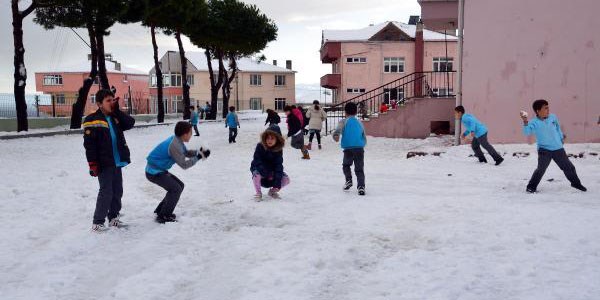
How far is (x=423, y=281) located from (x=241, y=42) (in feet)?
140

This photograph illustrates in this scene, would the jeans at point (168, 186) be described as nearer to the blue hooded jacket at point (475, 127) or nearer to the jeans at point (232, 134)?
the blue hooded jacket at point (475, 127)

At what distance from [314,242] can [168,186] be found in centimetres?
199

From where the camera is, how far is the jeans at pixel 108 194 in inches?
227

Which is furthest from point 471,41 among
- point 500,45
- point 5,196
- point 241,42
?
point 241,42

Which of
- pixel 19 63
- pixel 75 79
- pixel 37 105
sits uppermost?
pixel 75 79

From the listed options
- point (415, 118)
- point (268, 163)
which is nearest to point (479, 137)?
point (268, 163)

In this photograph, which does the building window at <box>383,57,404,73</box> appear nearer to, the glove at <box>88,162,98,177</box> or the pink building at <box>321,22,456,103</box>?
the pink building at <box>321,22,456,103</box>

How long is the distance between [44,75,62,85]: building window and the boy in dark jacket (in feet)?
239

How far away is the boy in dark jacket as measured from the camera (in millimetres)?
5625

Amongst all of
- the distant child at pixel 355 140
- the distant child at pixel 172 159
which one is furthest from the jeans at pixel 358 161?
the distant child at pixel 172 159

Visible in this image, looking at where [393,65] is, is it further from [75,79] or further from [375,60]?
[75,79]

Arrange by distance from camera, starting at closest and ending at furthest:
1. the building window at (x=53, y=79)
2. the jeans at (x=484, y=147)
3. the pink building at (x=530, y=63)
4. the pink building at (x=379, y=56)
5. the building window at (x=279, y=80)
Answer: the jeans at (x=484, y=147) < the pink building at (x=530, y=63) < the pink building at (x=379, y=56) < the building window at (x=53, y=79) < the building window at (x=279, y=80)

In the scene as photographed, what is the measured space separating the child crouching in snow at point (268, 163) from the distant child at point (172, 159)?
66.7 inches

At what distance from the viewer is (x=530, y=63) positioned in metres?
13.2
